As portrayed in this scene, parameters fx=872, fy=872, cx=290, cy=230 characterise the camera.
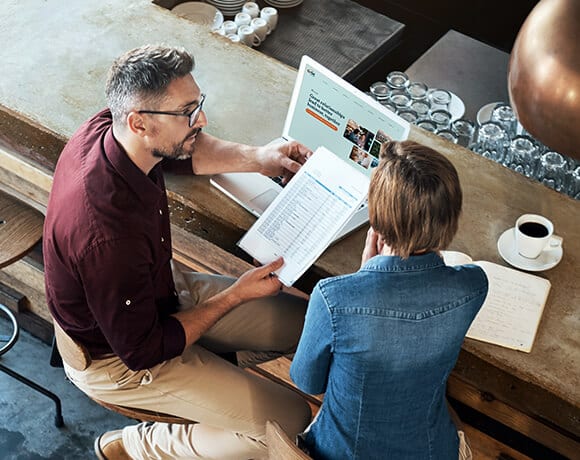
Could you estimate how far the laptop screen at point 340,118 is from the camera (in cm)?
226

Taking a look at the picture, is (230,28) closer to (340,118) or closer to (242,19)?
(242,19)

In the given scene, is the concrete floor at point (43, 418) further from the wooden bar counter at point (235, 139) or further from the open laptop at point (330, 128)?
the open laptop at point (330, 128)

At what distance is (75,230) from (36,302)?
137 cm

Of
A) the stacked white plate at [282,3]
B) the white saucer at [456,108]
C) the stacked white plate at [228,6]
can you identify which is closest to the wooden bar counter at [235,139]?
the white saucer at [456,108]

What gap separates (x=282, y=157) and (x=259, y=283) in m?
0.39

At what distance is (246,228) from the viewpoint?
7.70ft

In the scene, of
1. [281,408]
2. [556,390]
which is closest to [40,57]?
[281,408]

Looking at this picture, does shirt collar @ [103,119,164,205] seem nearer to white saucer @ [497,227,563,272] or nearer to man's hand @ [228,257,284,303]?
man's hand @ [228,257,284,303]

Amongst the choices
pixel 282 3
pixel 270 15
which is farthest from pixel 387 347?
pixel 282 3

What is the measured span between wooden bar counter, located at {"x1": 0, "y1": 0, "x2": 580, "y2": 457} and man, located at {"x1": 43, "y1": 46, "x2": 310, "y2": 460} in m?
0.17

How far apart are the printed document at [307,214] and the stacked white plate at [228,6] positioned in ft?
5.43

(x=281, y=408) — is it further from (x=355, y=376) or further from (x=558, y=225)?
(x=558, y=225)

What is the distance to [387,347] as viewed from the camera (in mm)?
1813

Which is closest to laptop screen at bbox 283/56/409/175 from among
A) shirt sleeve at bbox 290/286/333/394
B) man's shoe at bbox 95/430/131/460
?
shirt sleeve at bbox 290/286/333/394
